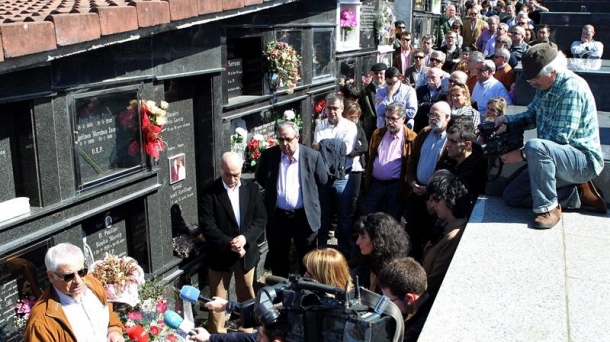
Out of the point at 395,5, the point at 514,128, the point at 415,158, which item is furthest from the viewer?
the point at 395,5

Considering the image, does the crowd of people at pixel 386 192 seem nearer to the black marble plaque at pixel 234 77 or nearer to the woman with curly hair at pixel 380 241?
the woman with curly hair at pixel 380 241

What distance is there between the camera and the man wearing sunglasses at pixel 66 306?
373cm

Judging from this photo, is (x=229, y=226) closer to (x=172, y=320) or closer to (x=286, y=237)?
(x=286, y=237)

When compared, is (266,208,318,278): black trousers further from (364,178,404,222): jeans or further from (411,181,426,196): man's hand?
(411,181,426,196): man's hand

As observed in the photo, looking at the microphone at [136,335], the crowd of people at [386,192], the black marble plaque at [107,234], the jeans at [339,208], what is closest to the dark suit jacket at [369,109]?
the crowd of people at [386,192]

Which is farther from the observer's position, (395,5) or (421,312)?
(395,5)

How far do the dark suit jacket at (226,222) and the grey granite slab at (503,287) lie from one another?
6.66ft

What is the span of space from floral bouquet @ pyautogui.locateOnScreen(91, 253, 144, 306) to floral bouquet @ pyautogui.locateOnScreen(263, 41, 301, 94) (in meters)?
3.40

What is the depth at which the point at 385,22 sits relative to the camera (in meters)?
11.9

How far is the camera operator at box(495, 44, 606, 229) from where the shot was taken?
186 inches

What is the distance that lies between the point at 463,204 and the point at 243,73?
3.36 metres

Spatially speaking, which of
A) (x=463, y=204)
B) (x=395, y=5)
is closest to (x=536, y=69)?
(x=463, y=204)

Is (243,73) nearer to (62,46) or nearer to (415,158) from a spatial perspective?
(415,158)

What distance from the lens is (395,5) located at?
14.7 metres
